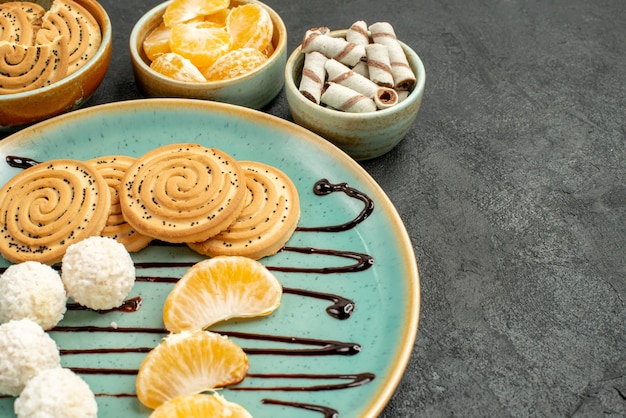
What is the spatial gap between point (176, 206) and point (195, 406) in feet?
2.42

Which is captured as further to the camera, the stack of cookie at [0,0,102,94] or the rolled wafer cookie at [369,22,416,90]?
the rolled wafer cookie at [369,22,416,90]

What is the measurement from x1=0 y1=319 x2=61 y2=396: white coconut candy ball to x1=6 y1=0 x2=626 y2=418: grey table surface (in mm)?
1030

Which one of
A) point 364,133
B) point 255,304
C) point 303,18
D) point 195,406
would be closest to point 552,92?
point 364,133

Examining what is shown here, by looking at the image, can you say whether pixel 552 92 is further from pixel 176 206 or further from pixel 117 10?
pixel 117 10

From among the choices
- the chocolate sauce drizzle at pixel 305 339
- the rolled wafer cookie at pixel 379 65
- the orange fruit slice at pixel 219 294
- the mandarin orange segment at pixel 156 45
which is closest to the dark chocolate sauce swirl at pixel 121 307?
the chocolate sauce drizzle at pixel 305 339

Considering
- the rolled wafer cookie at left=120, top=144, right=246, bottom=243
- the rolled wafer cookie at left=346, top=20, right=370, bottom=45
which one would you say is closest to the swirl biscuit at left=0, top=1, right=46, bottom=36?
the rolled wafer cookie at left=120, top=144, right=246, bottom=243

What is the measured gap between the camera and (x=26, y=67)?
2.42m

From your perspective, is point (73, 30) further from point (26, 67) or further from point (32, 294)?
point (32, 294)

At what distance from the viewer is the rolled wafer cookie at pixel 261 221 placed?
2.09m

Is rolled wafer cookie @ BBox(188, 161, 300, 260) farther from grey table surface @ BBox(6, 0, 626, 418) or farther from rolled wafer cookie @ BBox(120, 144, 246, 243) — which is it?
grey table surface @ BBox(6, 0, 626, 418)

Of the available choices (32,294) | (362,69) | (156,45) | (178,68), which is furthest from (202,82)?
(32,294)

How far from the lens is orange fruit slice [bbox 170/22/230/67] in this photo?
2.63 m

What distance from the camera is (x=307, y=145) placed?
2.42 metres

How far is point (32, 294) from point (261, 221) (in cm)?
76
